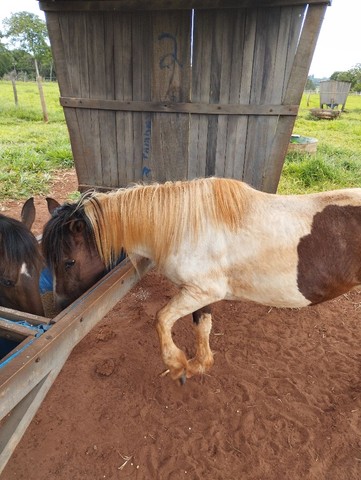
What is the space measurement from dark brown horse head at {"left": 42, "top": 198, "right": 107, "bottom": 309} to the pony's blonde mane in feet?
0.26

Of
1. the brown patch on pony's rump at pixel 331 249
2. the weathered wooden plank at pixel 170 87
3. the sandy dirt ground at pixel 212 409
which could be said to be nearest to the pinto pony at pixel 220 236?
the brown patch on pony's rump at pixel 331 249

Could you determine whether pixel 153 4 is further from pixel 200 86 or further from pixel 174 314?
pixel 174 314

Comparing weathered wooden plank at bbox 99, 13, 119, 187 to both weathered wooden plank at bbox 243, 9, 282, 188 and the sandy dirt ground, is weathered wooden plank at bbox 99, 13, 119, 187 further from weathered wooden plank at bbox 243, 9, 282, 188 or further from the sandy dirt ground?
the sandy dirt ground

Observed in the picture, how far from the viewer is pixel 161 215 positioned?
7.29 ft

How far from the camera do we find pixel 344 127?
50.8 feet

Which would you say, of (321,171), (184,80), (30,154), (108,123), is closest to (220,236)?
(184,80)

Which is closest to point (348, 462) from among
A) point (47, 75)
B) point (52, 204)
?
point (52, 204)

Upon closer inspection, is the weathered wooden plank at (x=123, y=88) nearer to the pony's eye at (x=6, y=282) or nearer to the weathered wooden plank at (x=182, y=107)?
the weathered wooden plank at (x=182, y=107)

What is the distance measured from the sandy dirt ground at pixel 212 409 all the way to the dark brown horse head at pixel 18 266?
84 cm

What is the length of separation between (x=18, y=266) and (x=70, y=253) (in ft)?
1.22

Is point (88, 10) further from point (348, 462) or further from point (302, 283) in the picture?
point (348, 462)

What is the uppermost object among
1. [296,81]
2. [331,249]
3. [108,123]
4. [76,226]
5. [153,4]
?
[153,4]

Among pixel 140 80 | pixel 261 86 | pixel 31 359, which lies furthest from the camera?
pixel 140 80

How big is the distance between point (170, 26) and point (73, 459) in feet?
11.7
